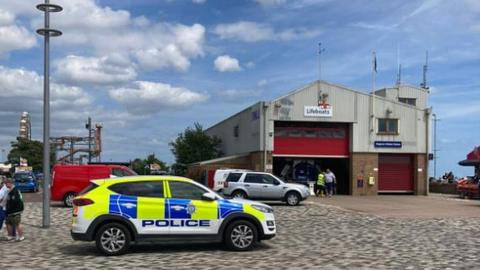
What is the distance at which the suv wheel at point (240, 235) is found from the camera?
1298cm

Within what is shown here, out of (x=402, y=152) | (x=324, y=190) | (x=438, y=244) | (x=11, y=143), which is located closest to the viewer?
(x=438, y=244)

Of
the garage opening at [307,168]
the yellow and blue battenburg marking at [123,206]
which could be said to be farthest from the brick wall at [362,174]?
the yellow and blue battenburg marking at [123,206]

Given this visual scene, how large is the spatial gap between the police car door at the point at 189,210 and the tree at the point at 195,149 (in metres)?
45.8

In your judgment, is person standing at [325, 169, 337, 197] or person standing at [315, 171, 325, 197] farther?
person standing at [325, 169, 337, 197]

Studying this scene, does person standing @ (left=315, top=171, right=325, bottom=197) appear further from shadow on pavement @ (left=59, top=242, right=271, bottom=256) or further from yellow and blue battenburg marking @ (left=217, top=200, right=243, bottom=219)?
yellow and blue battenburg marking @ (left=217, top=200, right=243, bottom=219)

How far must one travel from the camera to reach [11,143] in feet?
355

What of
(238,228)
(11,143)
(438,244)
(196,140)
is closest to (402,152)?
(196,140)

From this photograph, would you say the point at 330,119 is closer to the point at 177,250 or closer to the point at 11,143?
the point at 177,250

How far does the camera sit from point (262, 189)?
29297 mm

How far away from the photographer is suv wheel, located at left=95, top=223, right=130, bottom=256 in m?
12.4

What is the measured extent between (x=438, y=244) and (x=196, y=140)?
46493 millimetres

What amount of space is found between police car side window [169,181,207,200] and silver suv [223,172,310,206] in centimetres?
1617

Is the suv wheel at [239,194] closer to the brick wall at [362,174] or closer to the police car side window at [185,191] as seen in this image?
the brick wall at [362,174]

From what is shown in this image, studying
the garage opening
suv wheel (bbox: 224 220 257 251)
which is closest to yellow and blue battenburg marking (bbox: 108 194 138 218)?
suv wheel (bbox: 224 220 257 251)
